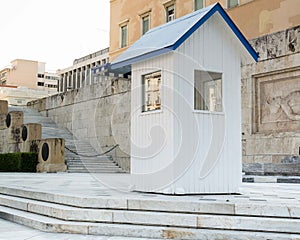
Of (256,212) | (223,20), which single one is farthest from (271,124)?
(256,212)

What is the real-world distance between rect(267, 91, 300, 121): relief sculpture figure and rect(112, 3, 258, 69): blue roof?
706cm

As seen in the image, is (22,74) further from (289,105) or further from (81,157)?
(289,105)

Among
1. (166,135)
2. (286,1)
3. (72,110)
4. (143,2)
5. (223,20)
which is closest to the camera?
(166,135)

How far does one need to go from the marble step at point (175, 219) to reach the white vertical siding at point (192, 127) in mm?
1487

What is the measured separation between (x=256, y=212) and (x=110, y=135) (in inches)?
642

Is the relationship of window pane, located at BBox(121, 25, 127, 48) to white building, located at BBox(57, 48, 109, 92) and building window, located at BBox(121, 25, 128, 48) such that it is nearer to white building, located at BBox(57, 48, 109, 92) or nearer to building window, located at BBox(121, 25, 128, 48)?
building window, located at BBox(121, 25, 128, 48)

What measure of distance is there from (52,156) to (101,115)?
16.2 ft

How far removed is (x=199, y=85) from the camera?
27.1 feet

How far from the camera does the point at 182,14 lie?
25.7 metres

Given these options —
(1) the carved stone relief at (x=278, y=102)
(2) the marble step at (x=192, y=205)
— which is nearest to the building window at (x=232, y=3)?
(1) the carved stone relief at (x=278, y=102)

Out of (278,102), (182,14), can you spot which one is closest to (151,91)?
(278,102)

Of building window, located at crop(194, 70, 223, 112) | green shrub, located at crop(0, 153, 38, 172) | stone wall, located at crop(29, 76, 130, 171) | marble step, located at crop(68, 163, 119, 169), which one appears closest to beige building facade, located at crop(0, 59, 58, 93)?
stone wall, located at crop(29, 76, 130, 171)

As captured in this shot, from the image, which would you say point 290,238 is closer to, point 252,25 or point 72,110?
point 252,25

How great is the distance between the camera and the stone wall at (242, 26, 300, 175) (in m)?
15.1
